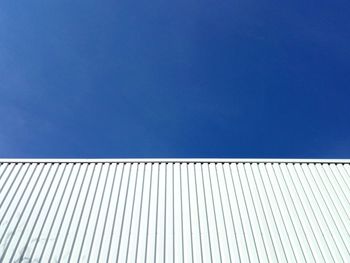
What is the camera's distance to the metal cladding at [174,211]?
5734 millimetres

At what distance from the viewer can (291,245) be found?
236 inches

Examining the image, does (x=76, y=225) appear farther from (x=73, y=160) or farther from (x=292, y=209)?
(x=292, y=209)

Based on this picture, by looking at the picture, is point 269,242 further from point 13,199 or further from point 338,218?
point 13,199

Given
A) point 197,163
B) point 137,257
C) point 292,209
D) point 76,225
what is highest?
point 197,163

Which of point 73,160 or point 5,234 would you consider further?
point 73,160

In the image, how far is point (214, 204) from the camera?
278 inches

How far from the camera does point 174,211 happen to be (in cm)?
677

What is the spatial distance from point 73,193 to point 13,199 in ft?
4.33

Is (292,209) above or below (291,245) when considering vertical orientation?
above

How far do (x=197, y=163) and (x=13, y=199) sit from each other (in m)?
4.69

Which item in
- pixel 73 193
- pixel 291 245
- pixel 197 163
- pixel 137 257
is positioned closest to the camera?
pixel 137 257

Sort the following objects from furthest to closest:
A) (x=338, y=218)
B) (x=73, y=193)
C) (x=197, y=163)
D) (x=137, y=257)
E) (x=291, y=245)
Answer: (x=197, y=163)
(x=73, y=193)
(x=338, y=218)
(x=291, y=245)
(x=137, y=257)

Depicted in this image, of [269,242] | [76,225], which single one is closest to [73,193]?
[76,225]

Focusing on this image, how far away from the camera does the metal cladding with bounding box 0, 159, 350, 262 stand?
5734mm
